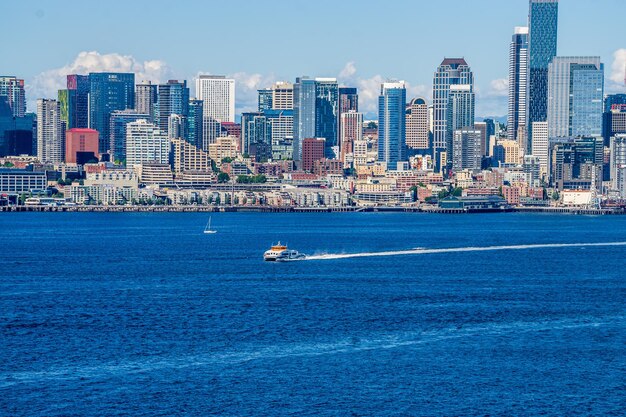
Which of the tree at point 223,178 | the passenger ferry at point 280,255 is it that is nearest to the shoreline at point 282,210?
the tree at point 223,178

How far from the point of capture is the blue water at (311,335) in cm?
3288

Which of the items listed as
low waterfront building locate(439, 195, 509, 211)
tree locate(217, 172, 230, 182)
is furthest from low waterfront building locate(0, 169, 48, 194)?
low waterfront building locate(439, 195, 509, 211)

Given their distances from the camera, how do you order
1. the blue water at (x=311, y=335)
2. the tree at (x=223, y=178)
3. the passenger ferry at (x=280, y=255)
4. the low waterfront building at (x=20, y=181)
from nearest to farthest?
the blue water at (x=311, y=335) → the passenger ferry at (x=280, y=255) → the low waterfront building at (x=20, y=181) → the tree at (x=223, y=178)

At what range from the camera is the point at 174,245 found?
82.2 metres

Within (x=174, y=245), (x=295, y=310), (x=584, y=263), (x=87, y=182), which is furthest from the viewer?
(x=87, y=182)

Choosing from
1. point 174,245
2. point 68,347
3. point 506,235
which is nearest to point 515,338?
point 68,347

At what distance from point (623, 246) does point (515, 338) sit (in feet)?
148

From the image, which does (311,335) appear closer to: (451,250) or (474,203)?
(451,250)

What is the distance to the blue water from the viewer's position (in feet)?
108

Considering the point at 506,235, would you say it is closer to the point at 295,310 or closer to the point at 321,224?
the point at 321,224

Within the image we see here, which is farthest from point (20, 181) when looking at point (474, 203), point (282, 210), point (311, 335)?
point (311, 335)

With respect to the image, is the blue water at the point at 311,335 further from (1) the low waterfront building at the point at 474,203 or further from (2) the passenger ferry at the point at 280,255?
(1) the low waterfront building at the point at 474,203

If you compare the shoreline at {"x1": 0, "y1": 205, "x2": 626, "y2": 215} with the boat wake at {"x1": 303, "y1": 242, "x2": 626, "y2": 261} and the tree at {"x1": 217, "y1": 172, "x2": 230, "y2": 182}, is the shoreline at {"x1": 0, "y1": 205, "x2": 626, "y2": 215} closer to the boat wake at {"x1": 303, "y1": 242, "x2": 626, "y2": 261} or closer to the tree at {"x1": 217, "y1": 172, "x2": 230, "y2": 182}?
the tree at {"x1": 217, "y1": 172, "x2": 230, "y2": 182}

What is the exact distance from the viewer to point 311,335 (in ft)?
136
